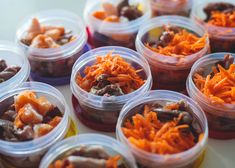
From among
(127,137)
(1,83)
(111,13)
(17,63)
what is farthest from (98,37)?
(127,137)

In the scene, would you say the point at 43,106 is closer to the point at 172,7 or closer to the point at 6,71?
the point at 6,71

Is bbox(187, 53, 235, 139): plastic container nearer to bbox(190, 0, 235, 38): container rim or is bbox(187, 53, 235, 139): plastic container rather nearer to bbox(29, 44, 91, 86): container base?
bbox(190, 0, 235, 38): container rim

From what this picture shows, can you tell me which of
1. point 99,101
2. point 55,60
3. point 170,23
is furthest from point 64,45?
point 170,23

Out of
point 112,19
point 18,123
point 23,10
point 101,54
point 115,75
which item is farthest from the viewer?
point 23,10

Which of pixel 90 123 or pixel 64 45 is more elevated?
pixel 64 45

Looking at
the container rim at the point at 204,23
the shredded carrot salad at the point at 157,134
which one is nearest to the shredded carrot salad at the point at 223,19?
the container rim at the point at 204,23

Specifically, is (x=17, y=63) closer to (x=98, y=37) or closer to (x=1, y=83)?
(x=1, y=83)
